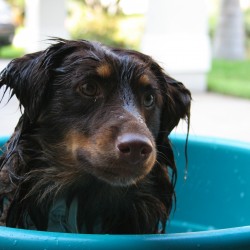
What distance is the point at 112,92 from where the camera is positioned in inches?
109

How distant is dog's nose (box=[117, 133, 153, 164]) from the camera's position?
2344mm

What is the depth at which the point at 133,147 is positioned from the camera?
2.35 m

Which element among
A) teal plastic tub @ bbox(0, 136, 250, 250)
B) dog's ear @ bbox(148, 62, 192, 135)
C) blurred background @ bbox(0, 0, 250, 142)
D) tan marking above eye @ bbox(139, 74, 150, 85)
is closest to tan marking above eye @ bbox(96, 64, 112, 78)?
tan marking above eye @ bbox(139, 74, 150, 85)

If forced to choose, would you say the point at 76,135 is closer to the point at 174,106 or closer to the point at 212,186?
the point at 174,106

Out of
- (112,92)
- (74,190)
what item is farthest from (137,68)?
(74,190)

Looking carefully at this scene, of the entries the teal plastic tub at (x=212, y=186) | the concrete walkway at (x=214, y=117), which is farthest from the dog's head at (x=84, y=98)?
the concrete walkway at (x=214, y=117)

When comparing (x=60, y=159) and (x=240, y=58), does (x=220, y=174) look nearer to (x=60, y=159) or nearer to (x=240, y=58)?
(x=60, y=159)

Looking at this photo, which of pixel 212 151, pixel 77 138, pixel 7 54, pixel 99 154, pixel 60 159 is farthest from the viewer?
pixel 7 54

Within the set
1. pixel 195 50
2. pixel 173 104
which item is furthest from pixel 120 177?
pixel 195 50

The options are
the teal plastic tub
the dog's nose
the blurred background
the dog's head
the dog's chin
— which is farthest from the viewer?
the blurred background

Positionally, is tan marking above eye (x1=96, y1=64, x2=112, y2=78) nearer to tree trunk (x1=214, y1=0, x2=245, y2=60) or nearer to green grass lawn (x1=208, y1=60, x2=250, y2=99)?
green grass lawn (x1=208, y1=60, x2=250, y2=99)

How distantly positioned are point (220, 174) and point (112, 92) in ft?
6.17

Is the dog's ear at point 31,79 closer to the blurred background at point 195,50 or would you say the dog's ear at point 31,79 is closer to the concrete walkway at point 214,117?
the blurred background at point 195,50

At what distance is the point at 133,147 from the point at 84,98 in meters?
0.51
